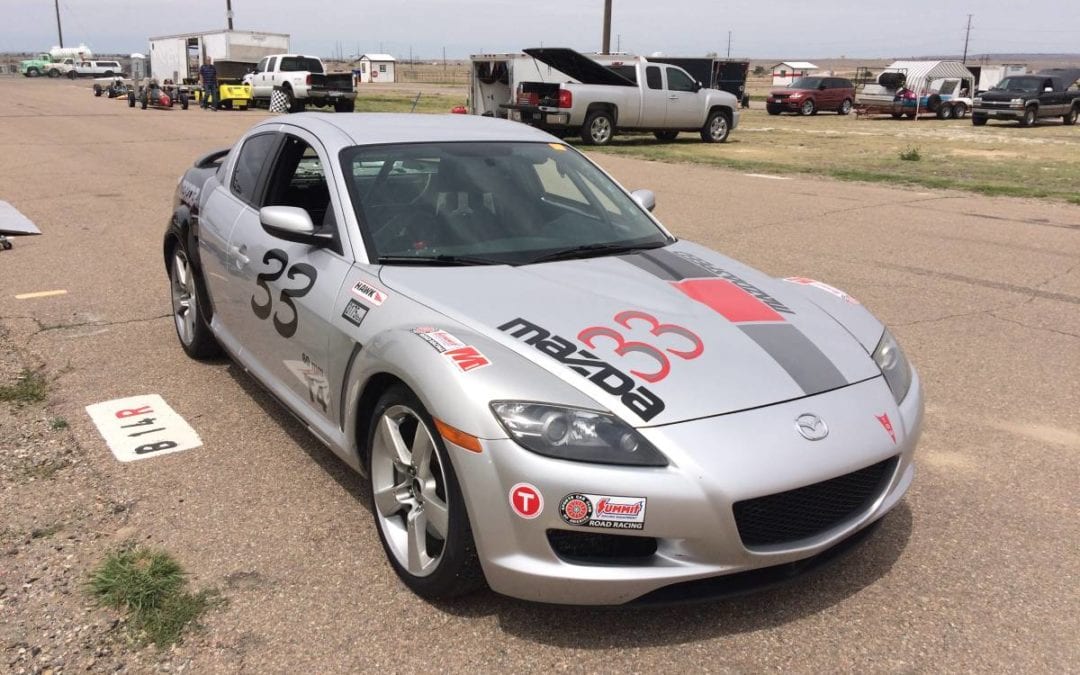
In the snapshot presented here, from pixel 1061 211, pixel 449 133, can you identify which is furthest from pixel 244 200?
pixel 1061 211

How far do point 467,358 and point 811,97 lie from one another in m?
36.9

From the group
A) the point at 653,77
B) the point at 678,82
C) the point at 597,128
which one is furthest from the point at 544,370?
the point at 678,82

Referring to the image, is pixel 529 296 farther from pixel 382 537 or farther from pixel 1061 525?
pixel 1061 525

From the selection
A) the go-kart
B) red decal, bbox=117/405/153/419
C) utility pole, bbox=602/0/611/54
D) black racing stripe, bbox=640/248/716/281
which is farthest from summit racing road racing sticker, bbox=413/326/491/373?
the go-kart

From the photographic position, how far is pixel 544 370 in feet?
9.19

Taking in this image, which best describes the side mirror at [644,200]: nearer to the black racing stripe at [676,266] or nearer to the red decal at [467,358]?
the black racing stripe at [676,266]

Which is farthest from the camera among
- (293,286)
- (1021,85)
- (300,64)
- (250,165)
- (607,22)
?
(607,22)

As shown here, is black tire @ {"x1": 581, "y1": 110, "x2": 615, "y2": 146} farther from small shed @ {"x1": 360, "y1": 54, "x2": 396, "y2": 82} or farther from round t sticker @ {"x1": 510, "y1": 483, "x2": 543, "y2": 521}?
small shed @ {"x1": 360, "y1": 54, "x2": 396, "y2": 82}

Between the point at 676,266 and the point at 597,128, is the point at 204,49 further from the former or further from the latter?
the point at 676,266

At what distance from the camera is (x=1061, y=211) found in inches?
470

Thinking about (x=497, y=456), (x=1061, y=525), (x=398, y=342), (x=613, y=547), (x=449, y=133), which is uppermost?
(x=449, y=133)

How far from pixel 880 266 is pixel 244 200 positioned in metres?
6.03

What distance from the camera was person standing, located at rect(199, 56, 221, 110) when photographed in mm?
34969

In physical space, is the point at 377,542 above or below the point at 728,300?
below
